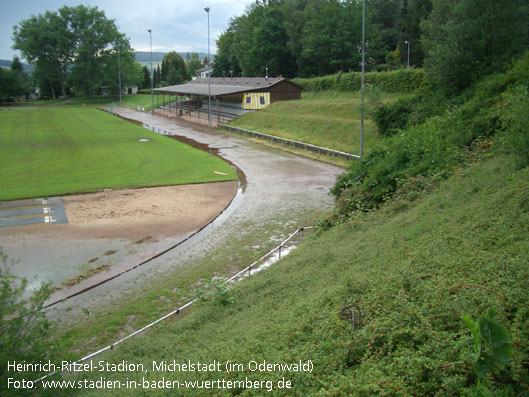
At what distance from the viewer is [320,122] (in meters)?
38.3

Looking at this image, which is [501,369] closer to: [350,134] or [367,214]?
[367,214]

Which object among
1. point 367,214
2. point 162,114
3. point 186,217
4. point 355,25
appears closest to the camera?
point 367,214

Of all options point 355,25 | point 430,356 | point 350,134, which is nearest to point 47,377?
point 430,356

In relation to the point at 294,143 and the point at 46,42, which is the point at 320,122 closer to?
the point at 294,143

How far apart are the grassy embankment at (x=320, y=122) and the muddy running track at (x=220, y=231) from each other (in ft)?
14.1

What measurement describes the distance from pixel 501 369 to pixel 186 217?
15538 mm

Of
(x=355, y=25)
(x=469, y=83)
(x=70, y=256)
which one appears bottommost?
(x=70, y=256)

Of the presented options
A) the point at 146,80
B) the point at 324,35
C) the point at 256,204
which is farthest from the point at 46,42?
the point at 256,204

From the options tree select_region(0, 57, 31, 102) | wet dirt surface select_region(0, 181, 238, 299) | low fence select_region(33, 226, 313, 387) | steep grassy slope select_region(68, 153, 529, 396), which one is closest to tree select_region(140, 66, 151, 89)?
tree select_region(0, 57, 31, 102)

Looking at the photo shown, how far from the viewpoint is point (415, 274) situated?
6.64 metres

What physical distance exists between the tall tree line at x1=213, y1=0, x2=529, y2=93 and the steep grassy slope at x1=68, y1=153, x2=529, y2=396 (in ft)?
44.9

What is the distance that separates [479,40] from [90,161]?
81.1ft

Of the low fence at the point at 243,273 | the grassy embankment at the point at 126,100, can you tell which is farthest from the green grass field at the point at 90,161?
the grassy embankment at the point at 126,100

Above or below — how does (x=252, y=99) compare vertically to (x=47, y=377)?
above
